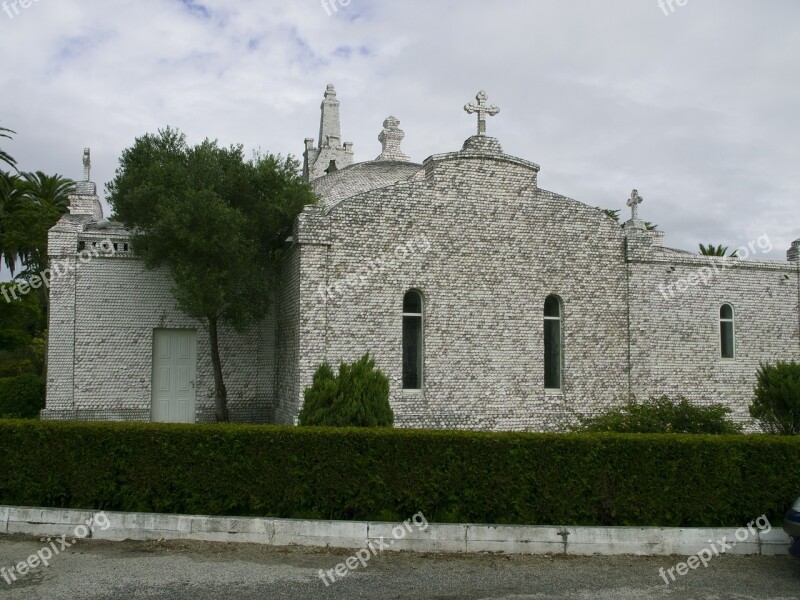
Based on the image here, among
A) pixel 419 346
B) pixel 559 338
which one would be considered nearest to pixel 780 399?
pixel 559 338

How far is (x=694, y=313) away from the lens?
18969 mm

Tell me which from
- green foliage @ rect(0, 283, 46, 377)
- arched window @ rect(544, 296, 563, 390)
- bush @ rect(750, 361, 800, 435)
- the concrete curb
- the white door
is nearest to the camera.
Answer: the concrete curb

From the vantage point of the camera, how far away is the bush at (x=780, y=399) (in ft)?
41.9

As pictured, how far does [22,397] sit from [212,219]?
7923mm

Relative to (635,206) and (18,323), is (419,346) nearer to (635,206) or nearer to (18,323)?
(635,206)

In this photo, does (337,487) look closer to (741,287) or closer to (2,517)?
(2,517)

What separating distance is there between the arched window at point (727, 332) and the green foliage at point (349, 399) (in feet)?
37.9

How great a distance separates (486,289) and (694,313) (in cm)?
635

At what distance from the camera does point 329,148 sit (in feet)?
99.1

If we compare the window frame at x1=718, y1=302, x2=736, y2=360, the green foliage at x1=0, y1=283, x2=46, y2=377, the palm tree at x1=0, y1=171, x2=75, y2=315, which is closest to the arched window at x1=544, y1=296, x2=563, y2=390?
the window frame at x1=718, y1=302, x2=736, y2=360

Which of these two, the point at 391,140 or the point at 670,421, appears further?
the point at 391,140

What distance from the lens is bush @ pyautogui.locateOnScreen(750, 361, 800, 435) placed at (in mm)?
12781

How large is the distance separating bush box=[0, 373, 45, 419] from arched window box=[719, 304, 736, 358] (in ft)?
61.5

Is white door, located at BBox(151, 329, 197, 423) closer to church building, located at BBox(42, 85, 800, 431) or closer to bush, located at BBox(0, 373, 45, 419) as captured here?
church building, located at BBox(42, 85, 800, 431)
